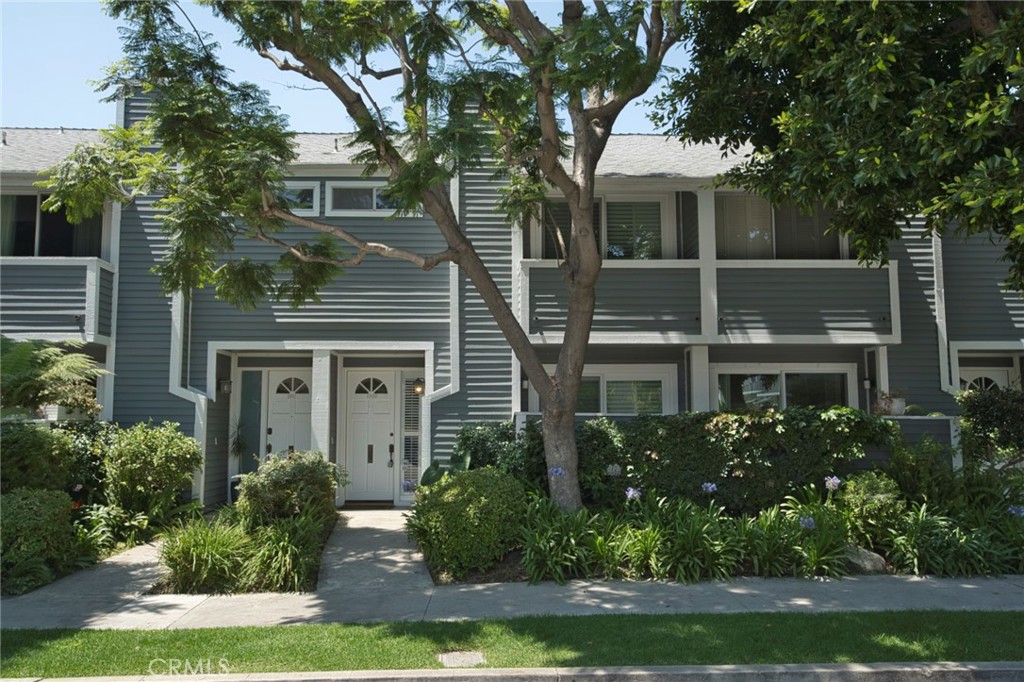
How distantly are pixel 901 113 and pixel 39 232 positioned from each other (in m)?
13.0

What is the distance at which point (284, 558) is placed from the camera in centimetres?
870

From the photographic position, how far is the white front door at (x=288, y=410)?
14.4m

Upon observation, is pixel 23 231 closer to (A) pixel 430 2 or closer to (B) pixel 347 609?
(A) pixel 430 2

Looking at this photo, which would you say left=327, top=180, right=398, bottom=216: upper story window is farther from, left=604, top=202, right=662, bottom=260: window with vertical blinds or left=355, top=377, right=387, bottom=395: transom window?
left=604, top=202, right=662, bottom=260: window with vertical blinds

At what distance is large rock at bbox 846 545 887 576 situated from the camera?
894cm

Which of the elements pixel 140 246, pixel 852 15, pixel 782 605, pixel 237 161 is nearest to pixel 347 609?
pixel 782 605

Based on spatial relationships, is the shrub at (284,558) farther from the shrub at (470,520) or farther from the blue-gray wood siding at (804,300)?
the blue-gray wood siding at (804,300)

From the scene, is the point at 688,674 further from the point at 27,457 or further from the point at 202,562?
the point at 27,457

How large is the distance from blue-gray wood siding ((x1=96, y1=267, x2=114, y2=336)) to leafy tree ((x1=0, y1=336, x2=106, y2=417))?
4.14ft

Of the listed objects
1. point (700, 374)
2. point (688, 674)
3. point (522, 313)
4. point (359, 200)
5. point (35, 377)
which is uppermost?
point (359, 200)

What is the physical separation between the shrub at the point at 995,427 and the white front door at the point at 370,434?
9195 millimetres

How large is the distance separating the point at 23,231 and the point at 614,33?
10.6 m

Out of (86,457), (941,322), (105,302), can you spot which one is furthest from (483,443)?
(941,322)

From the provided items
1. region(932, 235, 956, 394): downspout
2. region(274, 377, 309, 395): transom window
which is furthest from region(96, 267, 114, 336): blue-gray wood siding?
region(932, 235, 956, 394): downspout
